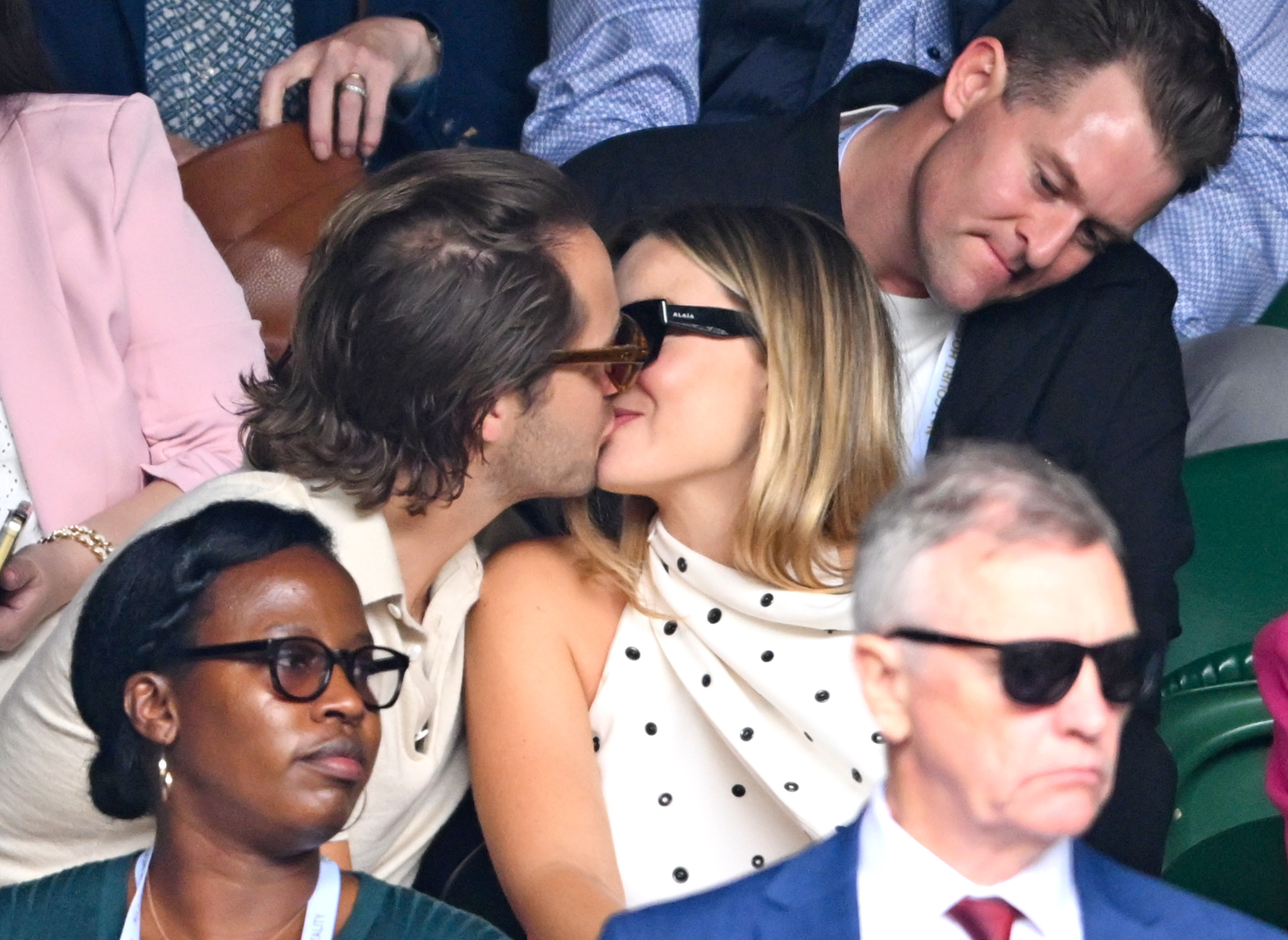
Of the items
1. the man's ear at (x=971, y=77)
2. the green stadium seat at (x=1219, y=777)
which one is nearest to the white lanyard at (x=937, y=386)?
the man's ear at (x=971, y=77)

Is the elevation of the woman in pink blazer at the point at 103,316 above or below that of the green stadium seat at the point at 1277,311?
above

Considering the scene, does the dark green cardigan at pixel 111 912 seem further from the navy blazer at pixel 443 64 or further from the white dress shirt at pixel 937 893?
the navy blazer at pixel 443 64

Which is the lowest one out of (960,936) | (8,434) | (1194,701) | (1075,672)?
(1194,701)

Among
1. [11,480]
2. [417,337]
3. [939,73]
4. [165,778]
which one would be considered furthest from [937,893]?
[939,73]

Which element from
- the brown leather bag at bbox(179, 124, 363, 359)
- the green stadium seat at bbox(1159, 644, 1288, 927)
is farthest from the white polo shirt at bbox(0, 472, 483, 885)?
the green stadium seat at bbox(1159, 644, 1288, 927)

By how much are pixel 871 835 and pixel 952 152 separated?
1317 mm

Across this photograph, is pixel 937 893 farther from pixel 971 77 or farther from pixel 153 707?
pixel 971 77

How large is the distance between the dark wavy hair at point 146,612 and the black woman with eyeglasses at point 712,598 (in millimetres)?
444

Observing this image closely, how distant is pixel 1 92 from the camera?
1983 mm

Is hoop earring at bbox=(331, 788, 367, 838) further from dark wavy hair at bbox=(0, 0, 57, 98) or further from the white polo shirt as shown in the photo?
dark wavy hair at bbox=(0, 0, 57, 98)

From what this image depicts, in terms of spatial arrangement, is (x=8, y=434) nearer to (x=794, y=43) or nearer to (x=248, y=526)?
(x=248, y=526)

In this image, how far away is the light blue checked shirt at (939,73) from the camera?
8.60 ft

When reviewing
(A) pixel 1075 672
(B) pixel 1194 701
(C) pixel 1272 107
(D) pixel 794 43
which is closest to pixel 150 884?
(A) pixel 1075 672

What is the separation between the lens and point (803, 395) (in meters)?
1.78
